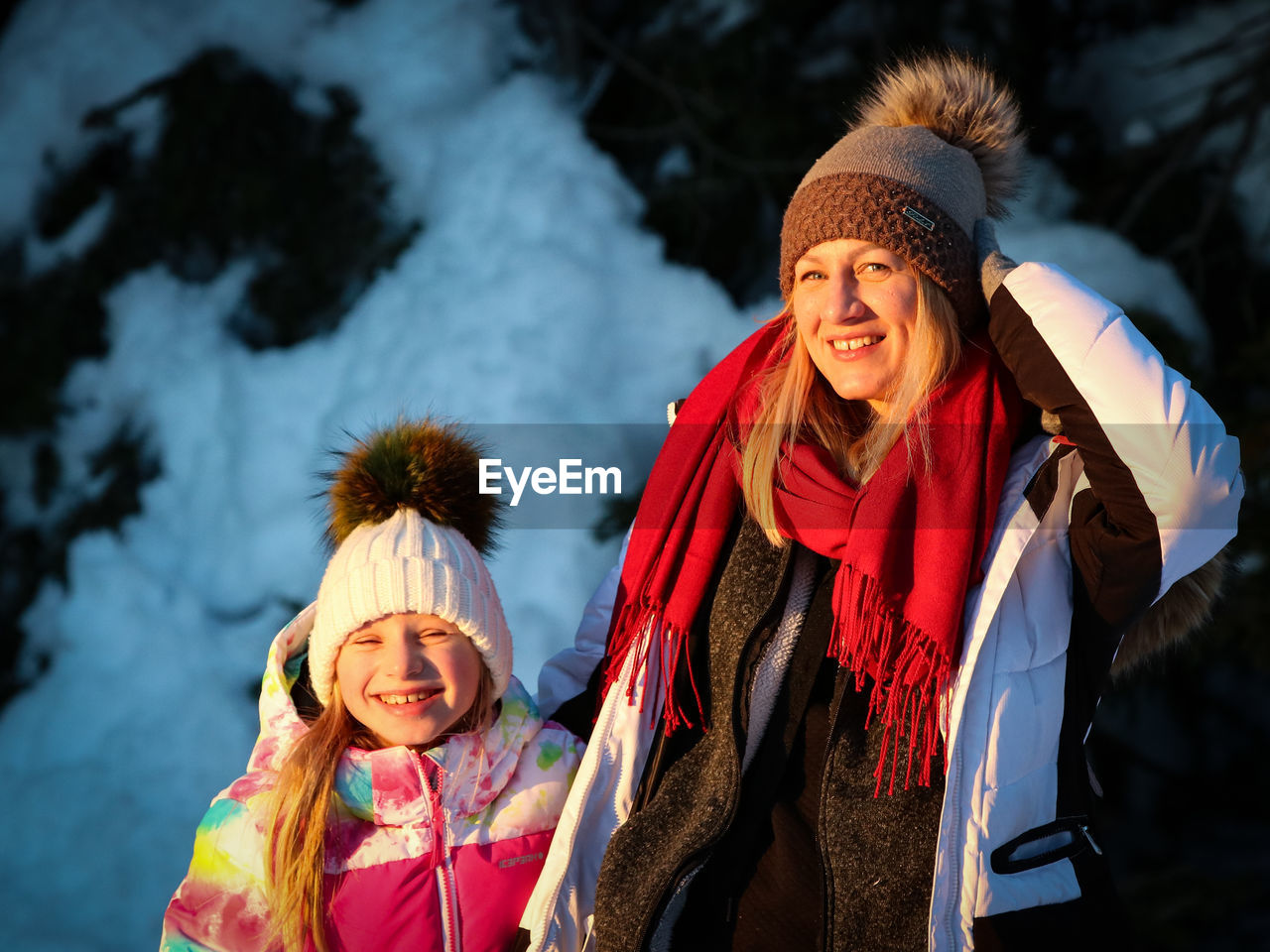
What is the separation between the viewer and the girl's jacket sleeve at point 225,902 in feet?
5.64

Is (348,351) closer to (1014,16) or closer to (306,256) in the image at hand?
(306,256)

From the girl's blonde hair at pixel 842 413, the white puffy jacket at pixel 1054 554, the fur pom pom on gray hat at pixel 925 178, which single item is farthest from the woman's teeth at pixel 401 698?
the fur pom pom on gray hat at pixel 925 178

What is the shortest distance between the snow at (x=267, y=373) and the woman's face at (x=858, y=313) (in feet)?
4.42

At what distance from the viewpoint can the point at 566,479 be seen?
125 inches

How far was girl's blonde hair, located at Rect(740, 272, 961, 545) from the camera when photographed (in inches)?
71.2

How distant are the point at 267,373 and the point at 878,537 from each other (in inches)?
102

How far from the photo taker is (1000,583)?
5.29ft

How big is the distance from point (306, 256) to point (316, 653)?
2365 millimetres

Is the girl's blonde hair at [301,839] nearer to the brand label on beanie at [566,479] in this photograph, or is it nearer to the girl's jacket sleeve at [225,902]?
the girl's jacket sleeve at [225,902]

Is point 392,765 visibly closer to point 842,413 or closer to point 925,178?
point 842,413

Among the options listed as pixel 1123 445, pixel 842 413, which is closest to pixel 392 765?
pixel 842 413

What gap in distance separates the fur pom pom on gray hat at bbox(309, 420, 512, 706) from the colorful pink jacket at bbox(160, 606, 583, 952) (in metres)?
0.14

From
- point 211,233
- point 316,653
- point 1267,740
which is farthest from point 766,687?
point 211,233

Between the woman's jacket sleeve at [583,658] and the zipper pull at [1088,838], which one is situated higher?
the woman's jacket sleeve at [583,658]
